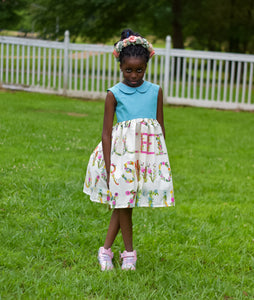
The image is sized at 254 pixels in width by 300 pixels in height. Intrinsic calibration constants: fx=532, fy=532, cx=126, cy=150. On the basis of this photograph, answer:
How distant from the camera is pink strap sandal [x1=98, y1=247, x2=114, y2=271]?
11.4 feet

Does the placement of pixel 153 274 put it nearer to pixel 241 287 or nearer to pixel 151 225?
pixel 241 287

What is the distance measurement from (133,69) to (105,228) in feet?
4.82

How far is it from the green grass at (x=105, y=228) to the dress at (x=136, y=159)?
0.51m

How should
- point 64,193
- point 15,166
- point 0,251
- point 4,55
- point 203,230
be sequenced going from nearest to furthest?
point 0,251, point 203,230, point 64,193, point 15,166, point 4,55

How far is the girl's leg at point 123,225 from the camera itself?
3.47m

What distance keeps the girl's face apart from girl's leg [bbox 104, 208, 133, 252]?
0.83m

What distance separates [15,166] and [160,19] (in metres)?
16.7

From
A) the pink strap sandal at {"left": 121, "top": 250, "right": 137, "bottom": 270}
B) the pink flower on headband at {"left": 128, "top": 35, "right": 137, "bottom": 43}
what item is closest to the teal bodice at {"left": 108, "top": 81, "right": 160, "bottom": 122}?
the pink flower on headband at {"left": 128, "top": 35, "right": 137, "bottom": 43}

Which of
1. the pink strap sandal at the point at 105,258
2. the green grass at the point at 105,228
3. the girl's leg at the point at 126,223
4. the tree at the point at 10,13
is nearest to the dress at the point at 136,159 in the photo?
the girl's leg at the point at 126,223

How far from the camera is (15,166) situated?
570 cm

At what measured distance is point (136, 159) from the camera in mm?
3348

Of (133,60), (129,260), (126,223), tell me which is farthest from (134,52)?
(129,260)

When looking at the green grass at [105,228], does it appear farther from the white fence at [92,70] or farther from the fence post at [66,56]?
the fence post at [66,56]

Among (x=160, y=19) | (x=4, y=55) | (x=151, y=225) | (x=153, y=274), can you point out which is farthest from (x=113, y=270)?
(x=160, y=19)
